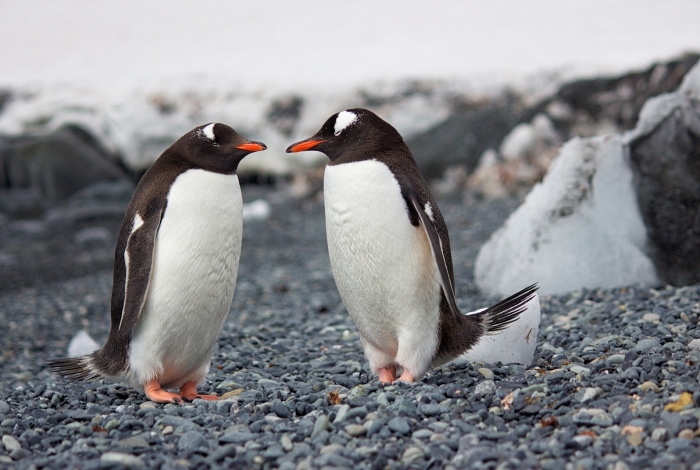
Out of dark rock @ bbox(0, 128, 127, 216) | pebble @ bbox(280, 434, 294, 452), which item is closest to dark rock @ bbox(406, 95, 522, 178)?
dark rock @ bbox(0, 128, 127, 216)

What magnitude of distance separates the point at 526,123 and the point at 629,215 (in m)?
6.60

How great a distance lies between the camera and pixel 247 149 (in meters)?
3.34

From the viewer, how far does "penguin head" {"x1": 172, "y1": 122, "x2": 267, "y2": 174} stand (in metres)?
3.38

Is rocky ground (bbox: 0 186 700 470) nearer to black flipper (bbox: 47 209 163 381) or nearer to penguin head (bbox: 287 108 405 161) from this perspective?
black flipper (bbox: 47 209 163 381)

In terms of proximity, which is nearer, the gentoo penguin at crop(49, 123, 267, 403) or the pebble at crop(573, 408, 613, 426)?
the pebble at crop(573, 408, 613, 426)

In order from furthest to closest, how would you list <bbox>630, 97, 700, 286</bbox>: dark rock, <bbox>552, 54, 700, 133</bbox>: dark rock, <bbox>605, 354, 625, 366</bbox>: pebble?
1. <bbox>552, 54, 700, 133</bbox>: dark rock
2. <bbox>630, 97, 700, 286</bbox>: dark rock
3. <bbox>605, 354, 625, 366</bbox>: pebble

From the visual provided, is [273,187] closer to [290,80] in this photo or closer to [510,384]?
[290,80]

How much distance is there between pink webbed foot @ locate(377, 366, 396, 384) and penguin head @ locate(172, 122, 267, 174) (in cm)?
119

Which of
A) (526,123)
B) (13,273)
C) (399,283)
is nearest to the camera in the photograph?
(399,283)

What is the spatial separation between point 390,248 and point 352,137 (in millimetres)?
562

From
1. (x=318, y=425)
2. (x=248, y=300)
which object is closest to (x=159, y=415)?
(x=318, y=425)

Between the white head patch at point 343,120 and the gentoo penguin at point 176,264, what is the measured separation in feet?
1.20

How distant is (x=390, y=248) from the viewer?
327 cm

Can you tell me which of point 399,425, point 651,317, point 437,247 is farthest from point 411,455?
point 651,317
